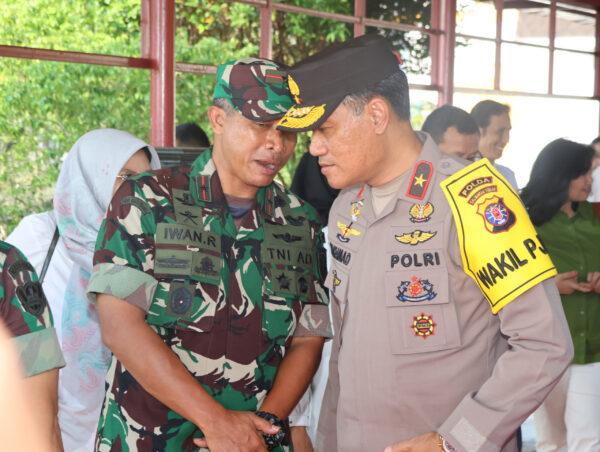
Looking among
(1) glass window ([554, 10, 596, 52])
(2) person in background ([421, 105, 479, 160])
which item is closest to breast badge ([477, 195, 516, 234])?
(2) person in background ([421, 105, 479, 160])

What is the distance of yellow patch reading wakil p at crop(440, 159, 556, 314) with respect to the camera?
4.33 feet

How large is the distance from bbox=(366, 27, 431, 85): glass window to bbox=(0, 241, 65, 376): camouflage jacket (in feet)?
20.4

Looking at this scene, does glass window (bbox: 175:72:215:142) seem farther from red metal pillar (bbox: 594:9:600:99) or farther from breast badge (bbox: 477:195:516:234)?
red metal pillar (bbox: 594:9:600:99)

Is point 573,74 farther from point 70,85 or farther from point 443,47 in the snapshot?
point 70,85

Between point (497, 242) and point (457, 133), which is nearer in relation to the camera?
point (497, 242)

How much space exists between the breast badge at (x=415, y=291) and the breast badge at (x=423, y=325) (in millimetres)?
35

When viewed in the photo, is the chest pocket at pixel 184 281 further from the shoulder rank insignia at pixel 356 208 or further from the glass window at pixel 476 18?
the glass window at pixel 476 18

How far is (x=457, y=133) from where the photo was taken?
11.6ft

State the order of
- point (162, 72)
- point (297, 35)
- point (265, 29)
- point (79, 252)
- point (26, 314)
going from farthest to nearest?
1. point (297, 35)
2. point (265, 29)
3. point (162, 72)
4. point (79, 252)
5. point (26, 314)

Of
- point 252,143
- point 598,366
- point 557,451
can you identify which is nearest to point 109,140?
point 252,143

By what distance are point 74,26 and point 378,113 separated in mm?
3537

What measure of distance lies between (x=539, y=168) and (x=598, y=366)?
0.94 meters

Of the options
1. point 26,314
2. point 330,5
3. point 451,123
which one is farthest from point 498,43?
point 26,314

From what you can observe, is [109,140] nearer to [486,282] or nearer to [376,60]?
[376,60]
